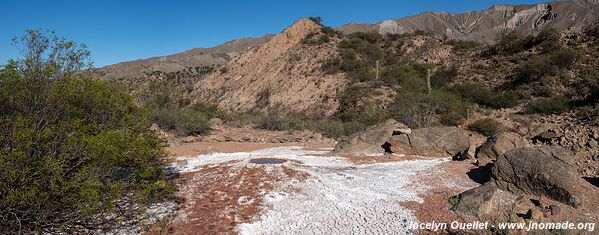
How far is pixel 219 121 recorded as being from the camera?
21109 millimetres

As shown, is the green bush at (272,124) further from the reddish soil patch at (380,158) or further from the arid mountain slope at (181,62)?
the arid mountain slope at (181,62)

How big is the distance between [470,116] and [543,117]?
10.5 feet

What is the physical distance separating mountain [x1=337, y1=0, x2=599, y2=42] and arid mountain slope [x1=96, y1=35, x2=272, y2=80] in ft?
74.9

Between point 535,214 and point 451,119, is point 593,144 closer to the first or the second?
point 535,214

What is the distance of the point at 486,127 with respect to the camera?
16.1 metres

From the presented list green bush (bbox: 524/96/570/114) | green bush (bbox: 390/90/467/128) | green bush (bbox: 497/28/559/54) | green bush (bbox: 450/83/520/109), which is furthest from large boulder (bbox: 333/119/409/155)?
green bush (bbox: 497/28/559/54)

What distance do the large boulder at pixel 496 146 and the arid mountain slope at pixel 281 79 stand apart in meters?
17.0

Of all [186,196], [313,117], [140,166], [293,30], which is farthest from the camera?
[293,30]

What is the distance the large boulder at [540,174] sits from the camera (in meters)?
5.71

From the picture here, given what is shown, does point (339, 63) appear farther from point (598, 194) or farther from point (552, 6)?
point (552, 6)

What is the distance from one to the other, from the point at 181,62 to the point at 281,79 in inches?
1604

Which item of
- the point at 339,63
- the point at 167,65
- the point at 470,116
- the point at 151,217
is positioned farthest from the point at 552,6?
the point at 151,217

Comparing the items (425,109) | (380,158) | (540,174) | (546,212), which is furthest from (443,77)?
(546,212)

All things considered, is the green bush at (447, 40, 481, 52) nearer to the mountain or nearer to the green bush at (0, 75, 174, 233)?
the mountain
